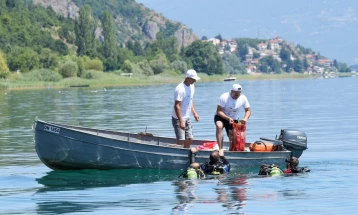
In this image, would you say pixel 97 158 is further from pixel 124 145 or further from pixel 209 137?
pixel 209 137

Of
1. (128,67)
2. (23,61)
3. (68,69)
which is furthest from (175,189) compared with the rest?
(128,67)

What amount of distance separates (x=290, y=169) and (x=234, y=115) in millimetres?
2159

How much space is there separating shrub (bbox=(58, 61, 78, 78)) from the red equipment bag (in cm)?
10354

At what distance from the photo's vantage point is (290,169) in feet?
72.8

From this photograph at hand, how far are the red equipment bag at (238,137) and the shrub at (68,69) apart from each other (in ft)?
340

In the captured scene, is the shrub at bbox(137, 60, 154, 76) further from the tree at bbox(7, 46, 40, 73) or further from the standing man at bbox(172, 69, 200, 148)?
the standing man at bbox(172, 69, 200, 148)

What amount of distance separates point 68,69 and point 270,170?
346ft

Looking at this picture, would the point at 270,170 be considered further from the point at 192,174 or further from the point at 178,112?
the point at 178,112

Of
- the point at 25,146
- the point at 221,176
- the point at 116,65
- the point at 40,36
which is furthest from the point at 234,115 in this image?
the point at 40,36

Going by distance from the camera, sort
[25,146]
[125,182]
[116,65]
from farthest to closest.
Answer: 1. [116,65]
2. [25,146]
3. [125,182]

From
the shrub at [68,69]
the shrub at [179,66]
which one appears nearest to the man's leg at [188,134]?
the shrub at [68,69]

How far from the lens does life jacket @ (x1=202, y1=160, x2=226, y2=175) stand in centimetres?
2200

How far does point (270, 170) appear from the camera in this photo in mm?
22094

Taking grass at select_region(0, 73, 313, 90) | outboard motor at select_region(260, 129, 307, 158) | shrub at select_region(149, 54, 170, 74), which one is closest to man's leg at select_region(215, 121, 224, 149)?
outboard motor at select_region(260, 129, 307, 158)
